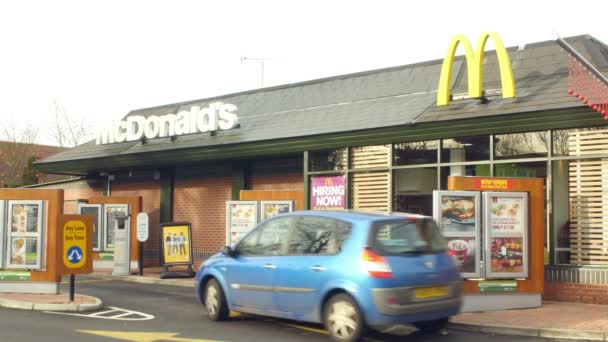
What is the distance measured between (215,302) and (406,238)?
10.9ft

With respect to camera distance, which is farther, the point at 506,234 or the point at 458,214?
the point at 506,234

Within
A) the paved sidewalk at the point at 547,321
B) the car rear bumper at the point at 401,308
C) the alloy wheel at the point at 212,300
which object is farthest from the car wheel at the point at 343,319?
the paved sidewalk at the point at 547,321

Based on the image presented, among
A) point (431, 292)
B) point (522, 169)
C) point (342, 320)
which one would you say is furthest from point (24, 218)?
point (522, 169)

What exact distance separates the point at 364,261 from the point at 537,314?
172 inches

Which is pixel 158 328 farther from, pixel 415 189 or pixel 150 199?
pixel 150 199

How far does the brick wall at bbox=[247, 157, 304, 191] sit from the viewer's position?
19.6 meters

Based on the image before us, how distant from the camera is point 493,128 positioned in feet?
46.6

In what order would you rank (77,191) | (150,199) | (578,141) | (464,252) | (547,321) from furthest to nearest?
(77,191)
(150,199)
(578,141)
(464,252)
(547,321)

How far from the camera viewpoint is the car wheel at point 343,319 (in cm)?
880

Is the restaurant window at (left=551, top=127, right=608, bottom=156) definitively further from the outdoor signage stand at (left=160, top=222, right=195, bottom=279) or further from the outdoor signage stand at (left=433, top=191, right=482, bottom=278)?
the outdoor signage stand at (left=160, top=222, right=195, bottom=279)

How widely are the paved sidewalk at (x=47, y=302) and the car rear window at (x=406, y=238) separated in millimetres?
5882

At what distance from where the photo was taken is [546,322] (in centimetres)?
A: 1078

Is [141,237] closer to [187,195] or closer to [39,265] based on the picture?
[187,195]

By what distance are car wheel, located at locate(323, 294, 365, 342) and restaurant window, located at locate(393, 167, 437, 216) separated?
712 centimetres
